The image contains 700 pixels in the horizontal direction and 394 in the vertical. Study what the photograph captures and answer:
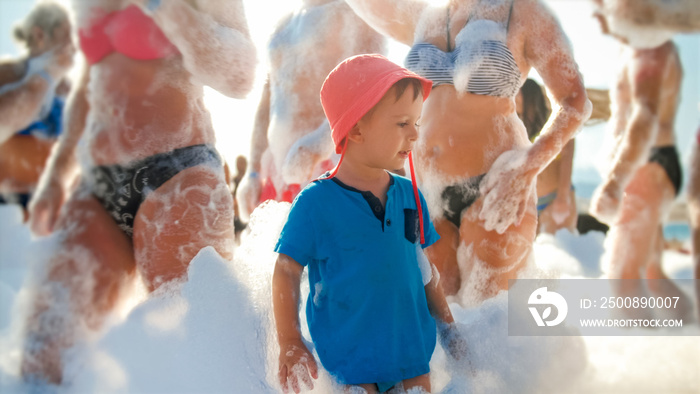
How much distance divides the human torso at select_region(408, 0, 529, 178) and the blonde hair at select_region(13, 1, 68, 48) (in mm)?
1309

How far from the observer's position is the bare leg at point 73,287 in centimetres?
145

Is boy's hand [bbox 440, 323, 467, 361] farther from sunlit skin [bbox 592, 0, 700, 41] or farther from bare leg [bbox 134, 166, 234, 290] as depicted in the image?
sunlit skin [bbox 592, 0, 700, 41]

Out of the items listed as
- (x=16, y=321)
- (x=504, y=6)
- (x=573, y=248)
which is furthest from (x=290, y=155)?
(x=573, y=248)

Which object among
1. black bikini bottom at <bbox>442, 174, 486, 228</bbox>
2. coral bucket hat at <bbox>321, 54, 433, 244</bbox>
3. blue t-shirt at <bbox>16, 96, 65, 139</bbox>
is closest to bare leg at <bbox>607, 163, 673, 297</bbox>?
black bikini bottom at <bbox>442, 174, 486, 228</bbox>

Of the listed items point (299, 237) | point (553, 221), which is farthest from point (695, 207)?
point (553, 221)

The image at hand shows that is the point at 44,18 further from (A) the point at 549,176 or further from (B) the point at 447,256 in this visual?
(A) the point at 549,176

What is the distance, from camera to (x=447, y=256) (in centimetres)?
195

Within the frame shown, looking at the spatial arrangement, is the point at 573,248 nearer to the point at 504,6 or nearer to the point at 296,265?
the point at 504,6

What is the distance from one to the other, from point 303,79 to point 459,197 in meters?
1.22

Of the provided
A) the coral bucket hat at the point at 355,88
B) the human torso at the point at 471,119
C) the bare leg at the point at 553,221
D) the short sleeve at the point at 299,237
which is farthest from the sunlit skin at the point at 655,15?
the bare leg at the point at 553,221

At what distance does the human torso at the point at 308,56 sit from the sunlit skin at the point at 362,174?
127 centimetres

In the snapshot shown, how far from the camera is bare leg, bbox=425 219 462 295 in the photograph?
194 cm

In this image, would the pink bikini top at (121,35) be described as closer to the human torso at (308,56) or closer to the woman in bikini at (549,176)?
the human torso at (308,56)

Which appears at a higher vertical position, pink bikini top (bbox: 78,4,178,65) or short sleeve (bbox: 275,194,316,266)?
pink bikini top (bbox: 78,4,178,65)
